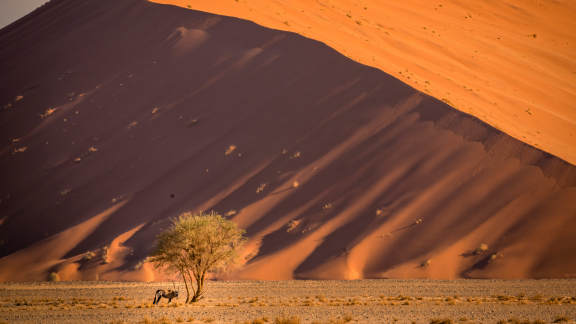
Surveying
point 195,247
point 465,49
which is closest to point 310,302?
point 195,247

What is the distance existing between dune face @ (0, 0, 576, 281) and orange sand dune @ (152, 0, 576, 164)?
2.13 metres

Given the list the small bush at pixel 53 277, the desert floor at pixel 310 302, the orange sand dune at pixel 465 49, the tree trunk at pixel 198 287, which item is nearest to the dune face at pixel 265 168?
the small bush at pixel 53 277

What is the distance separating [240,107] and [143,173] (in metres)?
6.77

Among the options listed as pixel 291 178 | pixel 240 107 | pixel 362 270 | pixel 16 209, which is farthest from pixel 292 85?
pixel 16 209

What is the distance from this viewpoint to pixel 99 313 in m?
19.2

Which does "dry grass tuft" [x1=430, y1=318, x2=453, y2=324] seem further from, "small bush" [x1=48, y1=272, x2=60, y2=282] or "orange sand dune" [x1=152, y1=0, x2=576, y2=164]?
"small bush" [x1=48, y1=272, x2=60, y2=282]

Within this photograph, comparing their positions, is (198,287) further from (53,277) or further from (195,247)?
(53,277)

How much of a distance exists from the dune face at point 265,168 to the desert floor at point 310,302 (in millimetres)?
1705

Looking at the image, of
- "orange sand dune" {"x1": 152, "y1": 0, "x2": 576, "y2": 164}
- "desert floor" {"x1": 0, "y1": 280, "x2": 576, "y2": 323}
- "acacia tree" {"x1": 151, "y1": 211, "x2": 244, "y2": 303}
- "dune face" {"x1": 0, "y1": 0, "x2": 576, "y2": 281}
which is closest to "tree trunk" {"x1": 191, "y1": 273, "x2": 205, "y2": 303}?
"acacia tree" {"x1": 151, "y1": 211, "x2": 244, "y2": 303}

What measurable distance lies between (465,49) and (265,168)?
23362mm

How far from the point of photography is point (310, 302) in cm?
2023

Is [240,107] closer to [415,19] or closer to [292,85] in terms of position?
[292,85]

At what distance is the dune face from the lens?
85.8ft

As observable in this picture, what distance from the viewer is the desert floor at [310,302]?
17200 millimetres
